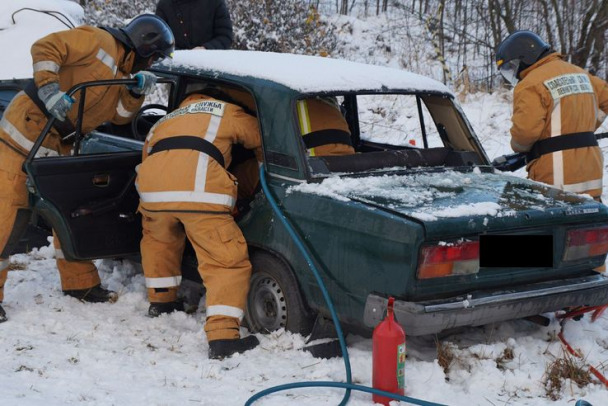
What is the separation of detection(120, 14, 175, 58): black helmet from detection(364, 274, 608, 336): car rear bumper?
2.30 m

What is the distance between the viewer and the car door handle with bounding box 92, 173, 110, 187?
428cm

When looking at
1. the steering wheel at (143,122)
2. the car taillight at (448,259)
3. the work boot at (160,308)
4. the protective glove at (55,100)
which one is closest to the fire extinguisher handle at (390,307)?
the car taillight at (448,259)

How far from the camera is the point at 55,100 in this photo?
13.5 ft

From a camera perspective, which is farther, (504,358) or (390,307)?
(504,358)

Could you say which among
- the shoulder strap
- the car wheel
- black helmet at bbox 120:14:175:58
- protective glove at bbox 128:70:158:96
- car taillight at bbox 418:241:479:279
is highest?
black helmet at bbox 120:14:175:58

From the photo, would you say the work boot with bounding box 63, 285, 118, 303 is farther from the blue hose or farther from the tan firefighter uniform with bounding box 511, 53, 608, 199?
the tan firefighter uniform with bounding box 511, 53, 608, 199

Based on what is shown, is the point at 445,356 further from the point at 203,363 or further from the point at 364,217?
the point at 203,363

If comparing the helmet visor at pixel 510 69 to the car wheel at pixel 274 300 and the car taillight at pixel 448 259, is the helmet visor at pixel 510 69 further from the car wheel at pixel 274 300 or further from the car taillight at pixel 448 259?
the car wheel at pixel 274 300

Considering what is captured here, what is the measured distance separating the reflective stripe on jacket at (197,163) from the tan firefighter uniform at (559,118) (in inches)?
79.0

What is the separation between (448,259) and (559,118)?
7.18 ft

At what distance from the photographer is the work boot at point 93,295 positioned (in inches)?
186

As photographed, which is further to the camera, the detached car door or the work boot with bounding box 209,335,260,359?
the detached car door

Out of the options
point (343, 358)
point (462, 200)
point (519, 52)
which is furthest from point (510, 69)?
point (343, 358)

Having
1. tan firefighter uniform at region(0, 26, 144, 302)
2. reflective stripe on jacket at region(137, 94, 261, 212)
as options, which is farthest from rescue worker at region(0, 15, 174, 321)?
reflective stripe on jacket at region(137, 94, 261, 212)
